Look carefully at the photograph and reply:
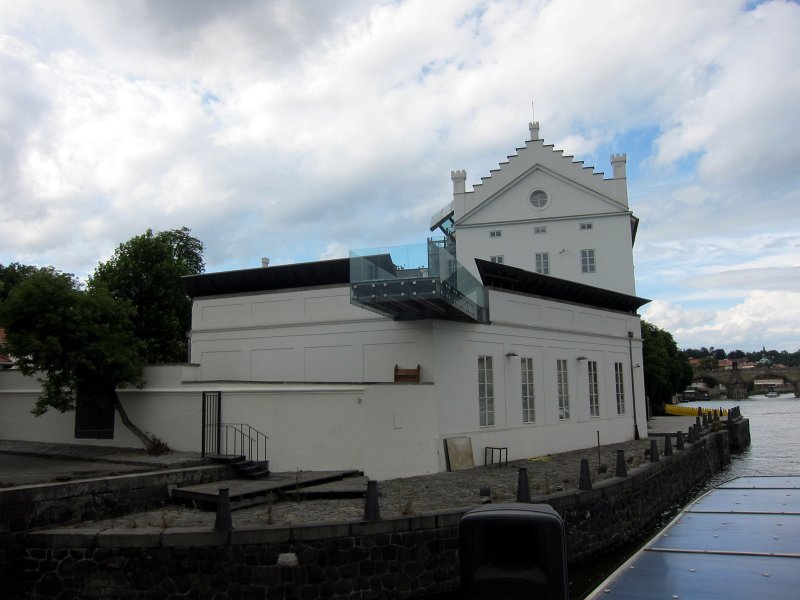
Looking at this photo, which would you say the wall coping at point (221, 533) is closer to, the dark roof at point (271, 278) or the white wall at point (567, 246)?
the dark roof at point (271, 278)

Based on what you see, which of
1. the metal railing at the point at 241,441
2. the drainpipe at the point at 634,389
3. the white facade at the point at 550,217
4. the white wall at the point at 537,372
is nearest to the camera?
the metal railing at the point at 241,441

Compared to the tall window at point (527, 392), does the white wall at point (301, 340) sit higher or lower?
higher

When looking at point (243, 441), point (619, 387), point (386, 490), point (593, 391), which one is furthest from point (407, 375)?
point (619, 387)

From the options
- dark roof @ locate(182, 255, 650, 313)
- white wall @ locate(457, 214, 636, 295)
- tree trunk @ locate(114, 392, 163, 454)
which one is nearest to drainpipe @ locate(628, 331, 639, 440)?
dark roof @ locate(182, 255, 650, 313)

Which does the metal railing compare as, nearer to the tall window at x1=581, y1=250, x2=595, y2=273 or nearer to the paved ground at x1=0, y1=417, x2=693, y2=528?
the paved ground at x1=0, y1=417, x2=693, y2=528

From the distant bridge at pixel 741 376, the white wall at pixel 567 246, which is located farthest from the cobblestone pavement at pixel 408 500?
the distant bridge at pixel 741 376

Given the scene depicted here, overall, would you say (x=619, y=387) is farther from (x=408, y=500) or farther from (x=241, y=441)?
(x=408, y=500)

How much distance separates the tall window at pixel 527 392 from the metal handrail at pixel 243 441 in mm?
8724

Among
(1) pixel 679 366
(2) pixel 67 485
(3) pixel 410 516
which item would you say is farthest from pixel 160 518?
(1) pixel 679 366

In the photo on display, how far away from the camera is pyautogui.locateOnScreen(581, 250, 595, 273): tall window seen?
3344cm

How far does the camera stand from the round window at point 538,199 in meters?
34.9

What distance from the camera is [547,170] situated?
115 ft

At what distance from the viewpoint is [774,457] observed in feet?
107

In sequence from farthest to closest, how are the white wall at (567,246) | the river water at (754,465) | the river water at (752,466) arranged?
the white wall at (567,246) < the river water at (754,465) < the river water at (752,466)
